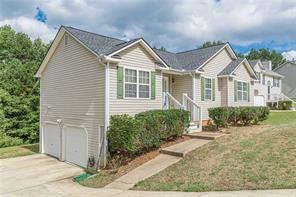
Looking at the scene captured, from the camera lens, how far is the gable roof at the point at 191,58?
1888cm

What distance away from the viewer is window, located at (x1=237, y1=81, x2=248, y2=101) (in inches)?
851

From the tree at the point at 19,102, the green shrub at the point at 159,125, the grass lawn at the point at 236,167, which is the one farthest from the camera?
the tree at the point at 19,102

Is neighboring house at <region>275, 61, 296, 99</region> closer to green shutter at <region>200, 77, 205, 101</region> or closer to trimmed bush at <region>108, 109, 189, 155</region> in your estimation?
green shutter at <region>200, 77, 205, 101</region>

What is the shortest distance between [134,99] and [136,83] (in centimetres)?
82

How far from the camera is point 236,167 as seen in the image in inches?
379

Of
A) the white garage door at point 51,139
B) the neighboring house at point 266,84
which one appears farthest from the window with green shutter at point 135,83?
the neighboring house at point 266,84

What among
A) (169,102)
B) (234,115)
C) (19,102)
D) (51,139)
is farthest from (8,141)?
(234,115)

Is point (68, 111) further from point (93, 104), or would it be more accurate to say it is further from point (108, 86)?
point (108, 86)

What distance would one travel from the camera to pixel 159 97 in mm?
15852

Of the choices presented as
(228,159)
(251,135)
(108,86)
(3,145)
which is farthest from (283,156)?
(3,145)

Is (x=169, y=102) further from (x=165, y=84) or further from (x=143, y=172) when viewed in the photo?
(x=143, y=172)

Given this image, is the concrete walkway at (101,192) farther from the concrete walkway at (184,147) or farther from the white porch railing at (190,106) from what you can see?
the white porch railing at (190,106)

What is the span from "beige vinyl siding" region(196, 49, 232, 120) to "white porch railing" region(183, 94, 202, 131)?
83cm

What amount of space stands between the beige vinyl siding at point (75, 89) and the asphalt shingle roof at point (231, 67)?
9.85m
